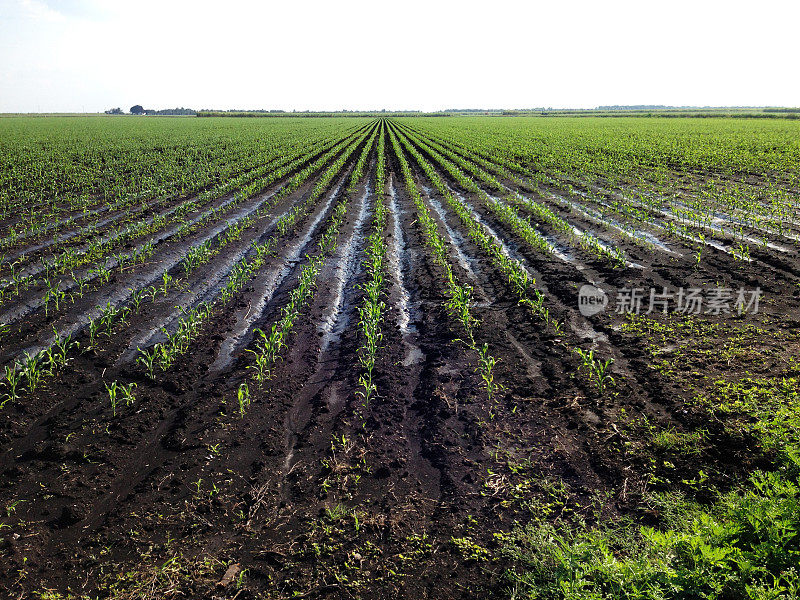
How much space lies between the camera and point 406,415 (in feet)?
15.8

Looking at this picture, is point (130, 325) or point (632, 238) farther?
point (632, 238)

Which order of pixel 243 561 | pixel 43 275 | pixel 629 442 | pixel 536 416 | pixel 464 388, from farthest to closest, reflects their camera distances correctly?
pixel 43 275 → pixel 464 388 → pixel 536 416 → pixel 629 442 → pixel 243 561

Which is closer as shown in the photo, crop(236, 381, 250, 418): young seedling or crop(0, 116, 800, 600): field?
crop(0, 116, 800, 600): field

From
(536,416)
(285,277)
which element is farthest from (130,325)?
(536,416)

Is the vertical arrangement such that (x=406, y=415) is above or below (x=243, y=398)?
below

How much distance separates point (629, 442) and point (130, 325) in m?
6.44

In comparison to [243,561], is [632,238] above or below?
above

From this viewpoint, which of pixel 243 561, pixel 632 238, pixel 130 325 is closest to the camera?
pixel 243 561

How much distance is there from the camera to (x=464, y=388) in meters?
5.23

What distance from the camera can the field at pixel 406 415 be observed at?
3.06m

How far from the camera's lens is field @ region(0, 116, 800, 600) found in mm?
3061

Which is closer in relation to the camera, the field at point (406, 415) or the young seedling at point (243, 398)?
the field at point (406, 415)

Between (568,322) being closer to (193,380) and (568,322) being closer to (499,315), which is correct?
(499,315)

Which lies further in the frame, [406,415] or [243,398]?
[243,398]
